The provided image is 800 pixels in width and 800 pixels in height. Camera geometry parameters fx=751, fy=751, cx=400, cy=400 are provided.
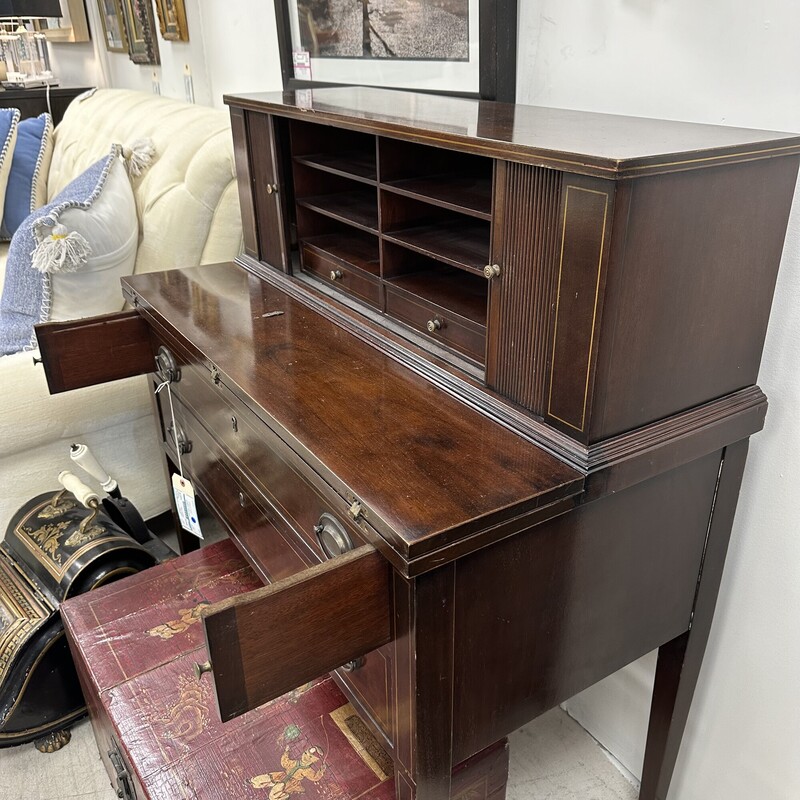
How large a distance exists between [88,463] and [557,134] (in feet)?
4.00

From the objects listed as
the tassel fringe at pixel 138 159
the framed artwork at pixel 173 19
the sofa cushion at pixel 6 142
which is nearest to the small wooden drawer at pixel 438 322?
the tassel fringe at pixel 138 159

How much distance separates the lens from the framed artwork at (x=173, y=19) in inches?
92.4

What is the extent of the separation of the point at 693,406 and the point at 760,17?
0.45 metres

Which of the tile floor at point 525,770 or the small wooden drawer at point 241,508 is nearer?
the small wooden drawer at point 241,508

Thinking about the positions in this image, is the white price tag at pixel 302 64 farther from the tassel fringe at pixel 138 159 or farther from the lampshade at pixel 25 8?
the lampshade at pixel 25 8

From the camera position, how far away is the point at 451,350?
0.99 metres

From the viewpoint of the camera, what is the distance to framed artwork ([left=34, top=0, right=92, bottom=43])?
341cm

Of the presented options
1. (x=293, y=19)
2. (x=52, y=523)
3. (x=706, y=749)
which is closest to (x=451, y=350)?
(x=706, y=749)

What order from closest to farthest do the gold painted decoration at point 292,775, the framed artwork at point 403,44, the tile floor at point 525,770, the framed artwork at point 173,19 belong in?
the gold painted decoration at point 292,775, the framed artwork at point 403,44, the tile floor at point 525,770, the framed artwork at point 173,19

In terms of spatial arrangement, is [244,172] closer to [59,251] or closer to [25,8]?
[59,251]

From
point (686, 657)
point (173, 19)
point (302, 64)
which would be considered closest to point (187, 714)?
point (686, 657)

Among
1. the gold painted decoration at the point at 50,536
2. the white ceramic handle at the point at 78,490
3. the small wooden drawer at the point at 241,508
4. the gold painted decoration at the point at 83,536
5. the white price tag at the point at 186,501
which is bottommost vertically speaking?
the gold painted decoration at the point at 50,536

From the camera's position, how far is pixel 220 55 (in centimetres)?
224

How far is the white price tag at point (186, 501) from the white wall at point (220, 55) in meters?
1.16
